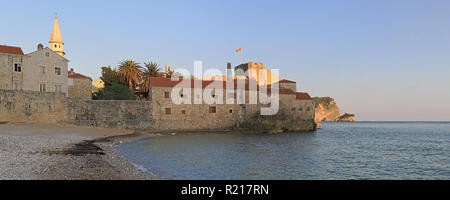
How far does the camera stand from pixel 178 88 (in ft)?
149

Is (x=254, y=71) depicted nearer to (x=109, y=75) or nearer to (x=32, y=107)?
(x=109, y=75)

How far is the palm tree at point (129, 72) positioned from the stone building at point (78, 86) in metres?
7.58

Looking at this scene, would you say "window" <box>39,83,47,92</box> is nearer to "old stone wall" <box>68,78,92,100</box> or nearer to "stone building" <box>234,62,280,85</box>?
"old stone wall" <box>68,78,92,100</box>

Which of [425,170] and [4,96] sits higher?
[4,96]

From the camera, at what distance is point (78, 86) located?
45969mm

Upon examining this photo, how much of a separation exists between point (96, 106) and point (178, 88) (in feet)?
41.2

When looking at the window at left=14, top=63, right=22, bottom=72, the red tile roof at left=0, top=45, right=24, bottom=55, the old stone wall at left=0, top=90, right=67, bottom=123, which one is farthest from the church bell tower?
the old stone wall at left=0, top=90, right=67, bottom=123

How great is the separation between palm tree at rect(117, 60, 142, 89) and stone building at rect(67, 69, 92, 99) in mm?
7580

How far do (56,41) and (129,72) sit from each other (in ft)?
61.8

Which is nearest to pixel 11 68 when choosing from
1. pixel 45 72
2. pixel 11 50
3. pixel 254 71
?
pixel 11 50

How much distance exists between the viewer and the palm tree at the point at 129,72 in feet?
177

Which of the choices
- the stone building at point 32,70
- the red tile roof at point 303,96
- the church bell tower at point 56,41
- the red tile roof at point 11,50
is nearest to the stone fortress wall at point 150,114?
the red tile roof at point 303,96
